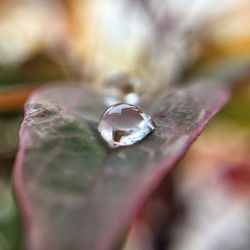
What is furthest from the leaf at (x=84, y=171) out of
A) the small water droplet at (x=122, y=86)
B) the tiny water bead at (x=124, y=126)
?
the small water droplet at (x=122, y=86)

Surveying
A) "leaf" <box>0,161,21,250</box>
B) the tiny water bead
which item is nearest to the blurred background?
"leaf" <box>0,161,21,250</box>

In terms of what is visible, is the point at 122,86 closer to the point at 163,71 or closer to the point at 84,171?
the point at 163,71

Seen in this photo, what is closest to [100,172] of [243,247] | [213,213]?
[243,247]

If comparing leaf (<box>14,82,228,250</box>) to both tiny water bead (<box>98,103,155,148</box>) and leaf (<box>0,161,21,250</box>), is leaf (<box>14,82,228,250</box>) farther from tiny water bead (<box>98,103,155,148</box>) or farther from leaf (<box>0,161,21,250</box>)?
leaf (<box>0,161,21,250</box>)

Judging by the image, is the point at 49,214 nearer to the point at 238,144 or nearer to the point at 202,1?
the point at 238,144

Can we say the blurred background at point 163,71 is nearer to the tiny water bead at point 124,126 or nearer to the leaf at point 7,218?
the leaf at point 7,218
